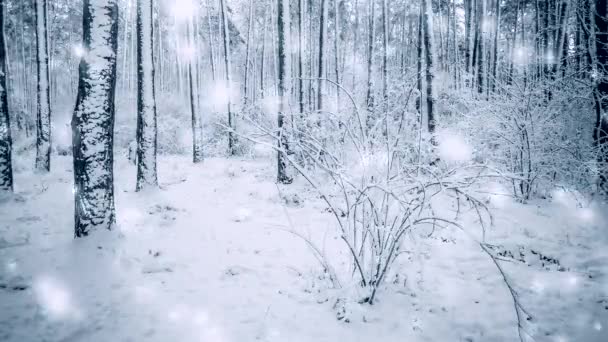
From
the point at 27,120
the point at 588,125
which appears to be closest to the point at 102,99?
Result: the point at 588,125

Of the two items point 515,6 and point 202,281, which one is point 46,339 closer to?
point 202,281

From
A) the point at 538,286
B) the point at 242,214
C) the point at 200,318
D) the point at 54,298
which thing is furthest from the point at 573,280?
the point at 54,298

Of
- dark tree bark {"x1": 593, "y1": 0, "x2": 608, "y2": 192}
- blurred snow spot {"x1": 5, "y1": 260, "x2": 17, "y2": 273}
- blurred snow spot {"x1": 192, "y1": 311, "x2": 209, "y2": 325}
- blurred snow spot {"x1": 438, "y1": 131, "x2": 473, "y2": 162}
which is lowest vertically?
blurred snow spot {"x1": 192, "y1": 311, "x2": 209, "y2": 325}

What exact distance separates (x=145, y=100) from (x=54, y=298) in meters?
5.32

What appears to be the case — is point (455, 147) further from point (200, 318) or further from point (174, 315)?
point (174, 315)

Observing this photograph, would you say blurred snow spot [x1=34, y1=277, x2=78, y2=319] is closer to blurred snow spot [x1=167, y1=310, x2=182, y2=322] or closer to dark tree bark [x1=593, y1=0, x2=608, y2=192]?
blurred snow spot [x1=167, y1=310, x2=182, y2=322]

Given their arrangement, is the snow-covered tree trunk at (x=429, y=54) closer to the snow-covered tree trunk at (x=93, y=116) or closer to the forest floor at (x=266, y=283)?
the forest floor at (x=266, y=283)

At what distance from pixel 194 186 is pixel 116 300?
538cm

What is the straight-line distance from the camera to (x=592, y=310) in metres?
3.19

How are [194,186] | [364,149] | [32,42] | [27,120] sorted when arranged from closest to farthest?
[364,149], [194,186], [27,120], [32,42]

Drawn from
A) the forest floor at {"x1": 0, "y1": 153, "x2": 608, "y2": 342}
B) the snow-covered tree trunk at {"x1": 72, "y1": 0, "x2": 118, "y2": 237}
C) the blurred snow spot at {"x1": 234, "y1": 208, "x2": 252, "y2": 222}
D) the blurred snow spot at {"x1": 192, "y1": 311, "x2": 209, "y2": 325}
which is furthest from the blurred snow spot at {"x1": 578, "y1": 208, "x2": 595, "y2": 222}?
the snow-covered tree trunk at {"x1": 72, "y1": 0, "x2": 118, "y2": 237}

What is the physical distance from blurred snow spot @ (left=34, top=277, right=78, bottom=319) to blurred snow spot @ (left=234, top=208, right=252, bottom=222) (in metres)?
2.79

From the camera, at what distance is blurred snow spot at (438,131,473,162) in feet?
21.3

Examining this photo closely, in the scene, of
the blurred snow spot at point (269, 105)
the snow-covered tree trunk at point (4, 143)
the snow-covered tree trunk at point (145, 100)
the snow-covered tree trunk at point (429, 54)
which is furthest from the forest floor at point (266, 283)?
the blurred snow spot at point (269, 105)
